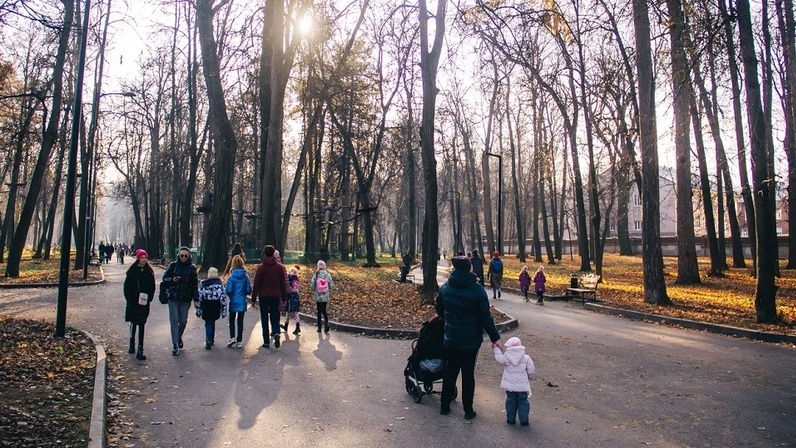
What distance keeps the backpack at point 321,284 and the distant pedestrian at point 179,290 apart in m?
2.63

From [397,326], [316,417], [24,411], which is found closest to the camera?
[24,411]

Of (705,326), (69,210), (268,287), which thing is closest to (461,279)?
(268,287)

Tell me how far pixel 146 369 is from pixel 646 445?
6649 millimetres

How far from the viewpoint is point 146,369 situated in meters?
8.16

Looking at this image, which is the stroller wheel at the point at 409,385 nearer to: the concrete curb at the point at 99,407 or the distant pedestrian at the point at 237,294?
the concrete curb at the point at 99,407

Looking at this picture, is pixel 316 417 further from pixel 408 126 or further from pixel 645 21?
pixel 408 126

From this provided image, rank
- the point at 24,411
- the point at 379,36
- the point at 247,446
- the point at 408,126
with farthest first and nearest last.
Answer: the point at 408,126, the point at 379,36, the point at 24,411, the point at 247,446

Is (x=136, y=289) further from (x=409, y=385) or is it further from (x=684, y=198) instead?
(x=684, y=198)

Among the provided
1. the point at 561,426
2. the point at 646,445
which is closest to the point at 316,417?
the point at 561,426

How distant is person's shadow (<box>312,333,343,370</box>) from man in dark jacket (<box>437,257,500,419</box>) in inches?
113

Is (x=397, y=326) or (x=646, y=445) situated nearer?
(x=646, y=445)

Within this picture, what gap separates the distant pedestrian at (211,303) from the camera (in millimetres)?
9578

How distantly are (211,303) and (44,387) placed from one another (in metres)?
3.29

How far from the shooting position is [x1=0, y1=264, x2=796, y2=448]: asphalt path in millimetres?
5457
